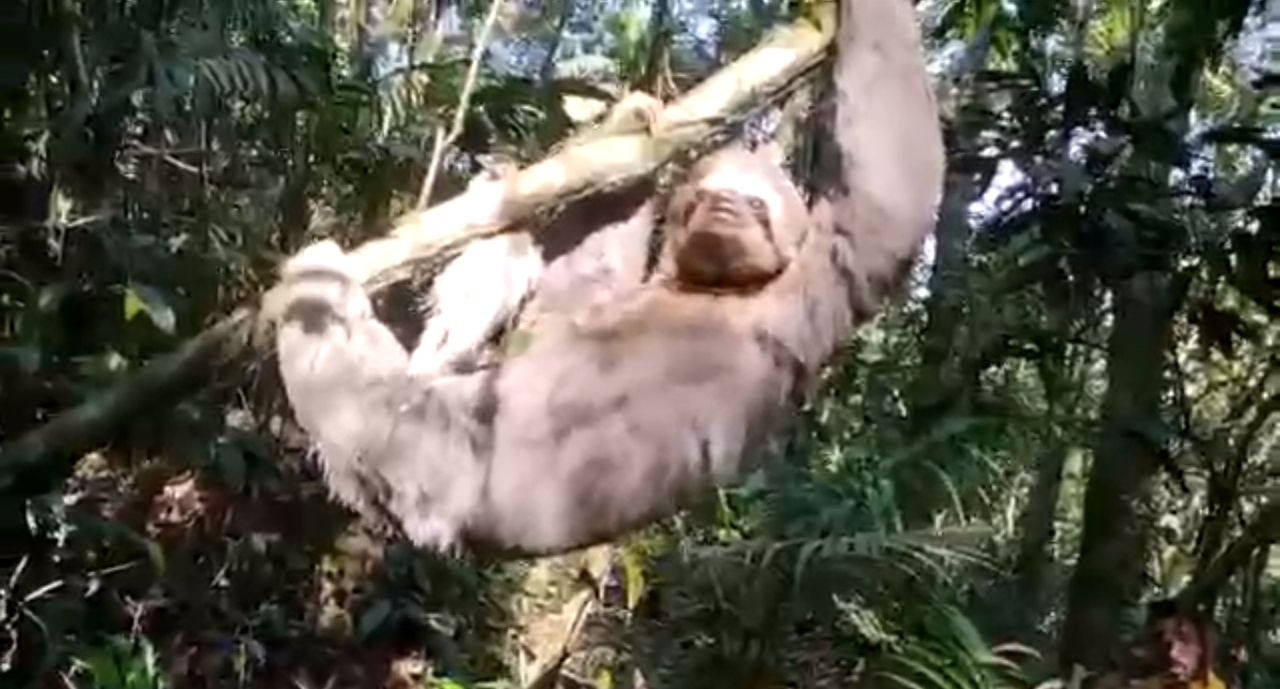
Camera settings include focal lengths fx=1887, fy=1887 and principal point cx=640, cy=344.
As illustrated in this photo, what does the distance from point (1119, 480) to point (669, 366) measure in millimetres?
1651

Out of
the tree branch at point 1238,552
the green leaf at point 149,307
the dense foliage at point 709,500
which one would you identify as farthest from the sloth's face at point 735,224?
the tree branch at point 1238,552

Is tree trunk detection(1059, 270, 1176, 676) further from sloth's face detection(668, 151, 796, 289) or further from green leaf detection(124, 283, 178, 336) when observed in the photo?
green leaf detection(124, 283, 178, 336)

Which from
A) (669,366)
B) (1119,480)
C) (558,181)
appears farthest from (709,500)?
(558,181)

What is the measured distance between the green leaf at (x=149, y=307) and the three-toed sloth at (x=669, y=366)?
25.5 inches

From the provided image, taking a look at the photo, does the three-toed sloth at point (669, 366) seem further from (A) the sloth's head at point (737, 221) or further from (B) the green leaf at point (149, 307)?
(B) the green leaf at point (149, 307)

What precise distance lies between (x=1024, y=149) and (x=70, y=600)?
2.10m

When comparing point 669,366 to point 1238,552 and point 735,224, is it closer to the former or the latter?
point 735,224

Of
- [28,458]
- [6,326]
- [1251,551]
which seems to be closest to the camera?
[28,458]

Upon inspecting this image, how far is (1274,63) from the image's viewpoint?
4.04 metres

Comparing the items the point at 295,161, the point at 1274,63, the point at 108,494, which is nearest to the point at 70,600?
the point at 108,494

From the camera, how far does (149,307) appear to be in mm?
3078

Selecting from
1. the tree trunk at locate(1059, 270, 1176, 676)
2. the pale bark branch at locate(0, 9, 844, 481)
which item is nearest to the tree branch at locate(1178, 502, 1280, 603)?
the tree trunk at locate(1059, 270, 1176, 676)

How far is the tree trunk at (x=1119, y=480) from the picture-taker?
390cm

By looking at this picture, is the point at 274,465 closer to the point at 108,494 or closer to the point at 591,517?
the point at 108,494
